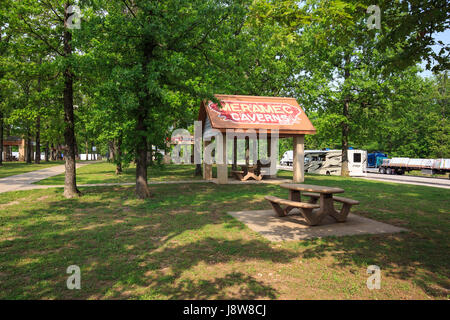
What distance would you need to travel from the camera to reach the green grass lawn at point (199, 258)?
159 inches

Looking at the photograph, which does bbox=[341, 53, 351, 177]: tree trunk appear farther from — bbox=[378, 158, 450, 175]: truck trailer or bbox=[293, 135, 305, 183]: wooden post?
bbox=[378, 158, 450, 175]: truck trailer

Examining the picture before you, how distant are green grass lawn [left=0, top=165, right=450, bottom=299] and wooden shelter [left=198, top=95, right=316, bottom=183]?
768cm

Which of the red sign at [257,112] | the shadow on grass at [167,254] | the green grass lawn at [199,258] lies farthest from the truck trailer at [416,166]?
the shadow on grass at [167,254]

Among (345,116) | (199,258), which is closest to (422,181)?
(345,116)

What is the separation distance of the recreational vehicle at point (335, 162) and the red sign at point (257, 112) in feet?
41.6

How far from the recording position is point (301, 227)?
740 cm

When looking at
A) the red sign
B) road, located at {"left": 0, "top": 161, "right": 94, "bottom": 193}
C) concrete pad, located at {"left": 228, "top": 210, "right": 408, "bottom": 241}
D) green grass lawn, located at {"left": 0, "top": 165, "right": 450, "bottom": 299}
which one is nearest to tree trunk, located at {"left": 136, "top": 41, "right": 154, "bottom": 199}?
green grass lawn, located at {"left": 0, "top": 165, "right": 450, "bottom": 299}

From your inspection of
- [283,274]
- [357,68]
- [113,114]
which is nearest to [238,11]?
[113,114]

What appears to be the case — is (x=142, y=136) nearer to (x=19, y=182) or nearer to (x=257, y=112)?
(x=257, y=112)

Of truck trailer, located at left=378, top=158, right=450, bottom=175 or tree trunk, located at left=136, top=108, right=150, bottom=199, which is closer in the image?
tree trunk, located at left=136, top=108, right=150, bottom=199

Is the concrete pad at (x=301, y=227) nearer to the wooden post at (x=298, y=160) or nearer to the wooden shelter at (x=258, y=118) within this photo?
the wooden shelter at (x=258, y=118)

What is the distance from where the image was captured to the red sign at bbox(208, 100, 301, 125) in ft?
53.2

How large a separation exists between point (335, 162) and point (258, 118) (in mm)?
15654
